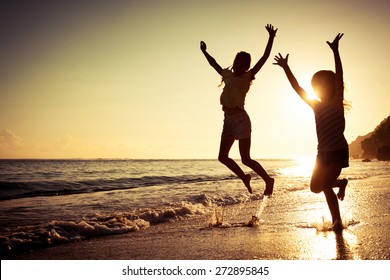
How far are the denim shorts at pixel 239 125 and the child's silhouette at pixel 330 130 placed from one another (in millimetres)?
971

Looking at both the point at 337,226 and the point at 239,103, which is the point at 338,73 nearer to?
the point at 239,103

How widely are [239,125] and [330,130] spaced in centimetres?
129

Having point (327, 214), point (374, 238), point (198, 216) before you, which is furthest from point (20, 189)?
point (374, 238)

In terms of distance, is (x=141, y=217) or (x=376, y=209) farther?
(x=141, y=217)

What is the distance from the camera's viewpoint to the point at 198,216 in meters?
6.59

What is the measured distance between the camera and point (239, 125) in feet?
16.7

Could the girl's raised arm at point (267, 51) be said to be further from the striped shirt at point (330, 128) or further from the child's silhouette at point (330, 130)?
the striped shirt at point (330, 128)

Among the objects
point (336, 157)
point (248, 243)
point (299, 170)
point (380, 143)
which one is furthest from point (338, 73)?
point (380, 143)

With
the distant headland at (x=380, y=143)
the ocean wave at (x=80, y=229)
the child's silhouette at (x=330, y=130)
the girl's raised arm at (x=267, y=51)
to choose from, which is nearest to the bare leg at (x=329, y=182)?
the child's silhouette at (x=330, y=130)

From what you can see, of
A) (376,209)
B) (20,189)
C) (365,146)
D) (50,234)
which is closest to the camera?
(50,234)

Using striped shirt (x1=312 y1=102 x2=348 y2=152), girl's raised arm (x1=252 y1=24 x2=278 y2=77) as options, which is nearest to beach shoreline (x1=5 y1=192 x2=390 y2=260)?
striped shirt (x1=312 y1=102 x2=348 y2=152)
